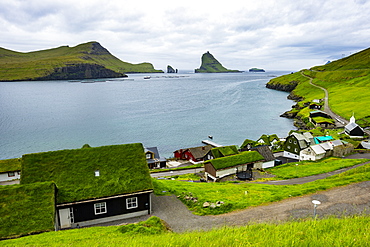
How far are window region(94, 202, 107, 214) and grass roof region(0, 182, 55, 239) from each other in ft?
13.0

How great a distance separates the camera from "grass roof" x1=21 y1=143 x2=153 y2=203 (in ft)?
68.2

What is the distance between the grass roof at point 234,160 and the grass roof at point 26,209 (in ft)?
87.7

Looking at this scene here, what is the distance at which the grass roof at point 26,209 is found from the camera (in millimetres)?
15664

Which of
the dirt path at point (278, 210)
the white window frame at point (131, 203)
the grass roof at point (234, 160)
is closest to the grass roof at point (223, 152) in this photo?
the grass roof at point (234, 160)

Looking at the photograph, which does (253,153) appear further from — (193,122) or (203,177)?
(193,122)

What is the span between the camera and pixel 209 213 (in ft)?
68.3

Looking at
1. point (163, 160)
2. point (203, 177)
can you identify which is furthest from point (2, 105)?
point (203, 177)

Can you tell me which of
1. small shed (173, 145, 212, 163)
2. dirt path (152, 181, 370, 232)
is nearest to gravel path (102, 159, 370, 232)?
dirt path (152, 181, 370, 232)

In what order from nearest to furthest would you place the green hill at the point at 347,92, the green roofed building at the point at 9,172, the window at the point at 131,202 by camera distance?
the window at the point at 131,202
the green roofed building at the point at 9,172
the green hill at the point at 347,92

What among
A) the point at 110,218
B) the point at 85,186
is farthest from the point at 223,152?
the point at 85,186

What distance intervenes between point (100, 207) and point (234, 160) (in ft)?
87.3

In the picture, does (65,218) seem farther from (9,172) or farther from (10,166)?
(10,166)

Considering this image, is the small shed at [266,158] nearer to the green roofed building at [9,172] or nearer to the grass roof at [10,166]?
the green roofed building at [9,172]

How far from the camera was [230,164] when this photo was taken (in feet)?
134
